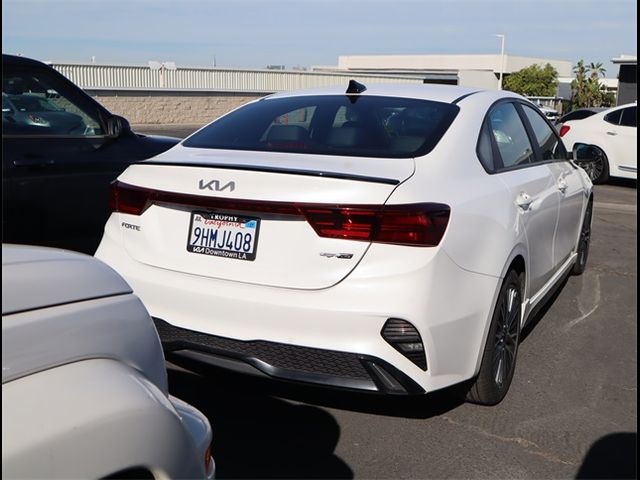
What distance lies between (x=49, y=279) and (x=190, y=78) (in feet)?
111

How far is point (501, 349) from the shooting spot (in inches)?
151

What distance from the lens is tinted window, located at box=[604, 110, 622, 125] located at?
534 inches

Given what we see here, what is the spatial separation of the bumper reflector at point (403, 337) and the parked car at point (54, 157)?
3.08m

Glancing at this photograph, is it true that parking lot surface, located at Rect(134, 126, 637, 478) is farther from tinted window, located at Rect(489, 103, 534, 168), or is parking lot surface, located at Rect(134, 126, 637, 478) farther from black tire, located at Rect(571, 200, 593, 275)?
black tire, located at Rect(571, 200, 593, 275)

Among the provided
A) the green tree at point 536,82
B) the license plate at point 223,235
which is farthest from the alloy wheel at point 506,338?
the green tree at point 536,82

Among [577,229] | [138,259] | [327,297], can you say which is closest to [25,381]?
[327,297]

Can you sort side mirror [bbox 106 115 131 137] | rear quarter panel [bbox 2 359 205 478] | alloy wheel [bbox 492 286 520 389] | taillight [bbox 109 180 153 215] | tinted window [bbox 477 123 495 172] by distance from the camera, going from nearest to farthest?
rear quarter panel [bbox 2 359 205 478] < taillight [bbox 109 180 153 215] < alloy wheel [bbox 492 286 520 389] < tinted window [bbox 477 123 495 172] < side mirror [bbox 106 115 131 137]

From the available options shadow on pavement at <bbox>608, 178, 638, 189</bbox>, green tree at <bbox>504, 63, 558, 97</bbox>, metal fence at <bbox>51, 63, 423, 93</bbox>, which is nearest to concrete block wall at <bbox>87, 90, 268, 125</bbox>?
metal fence at <bbox>51, 63, 423, 93</bbox>

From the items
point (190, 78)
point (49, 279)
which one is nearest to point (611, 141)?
point (49, 279)

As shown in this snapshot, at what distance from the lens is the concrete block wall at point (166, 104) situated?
2956 centimetres

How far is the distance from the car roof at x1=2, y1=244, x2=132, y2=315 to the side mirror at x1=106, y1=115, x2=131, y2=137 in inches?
152

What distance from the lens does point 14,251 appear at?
2.00m

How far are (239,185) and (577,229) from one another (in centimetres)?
360

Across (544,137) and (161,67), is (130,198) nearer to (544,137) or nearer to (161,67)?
(544,137)
